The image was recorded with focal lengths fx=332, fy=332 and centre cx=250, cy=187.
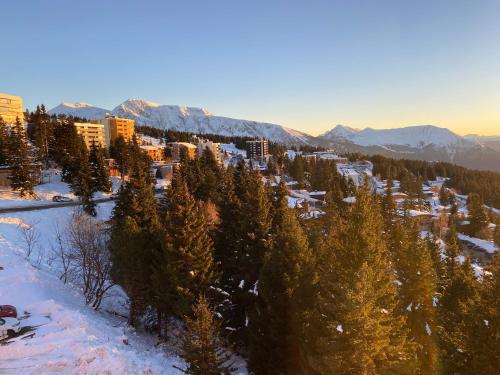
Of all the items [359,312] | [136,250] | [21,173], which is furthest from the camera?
[21,173]

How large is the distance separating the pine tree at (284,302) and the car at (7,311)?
42.0 feet

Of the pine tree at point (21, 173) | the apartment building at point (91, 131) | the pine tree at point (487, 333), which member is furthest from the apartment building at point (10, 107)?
the pine tree at point (487, 333)

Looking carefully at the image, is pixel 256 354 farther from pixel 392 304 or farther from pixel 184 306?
pixel 392 304

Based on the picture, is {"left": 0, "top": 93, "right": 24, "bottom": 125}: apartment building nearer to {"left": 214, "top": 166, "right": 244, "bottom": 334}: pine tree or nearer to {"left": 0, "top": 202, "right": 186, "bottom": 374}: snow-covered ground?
{"left": 0, "top": 202, "right": 186, "bottom": 374}: snow-covered ground

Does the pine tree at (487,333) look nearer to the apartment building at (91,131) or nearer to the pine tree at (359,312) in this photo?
the pine tree at (359,312)

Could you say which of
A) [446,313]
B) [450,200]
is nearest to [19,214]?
[446,313]

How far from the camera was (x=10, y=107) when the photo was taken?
356 ft

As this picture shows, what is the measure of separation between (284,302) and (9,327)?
13765 mm

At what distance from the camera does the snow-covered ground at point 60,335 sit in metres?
14.1

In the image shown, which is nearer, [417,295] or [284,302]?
[284,302]

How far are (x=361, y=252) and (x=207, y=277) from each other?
1080 cm

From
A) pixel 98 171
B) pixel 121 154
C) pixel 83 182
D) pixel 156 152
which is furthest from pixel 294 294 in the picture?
pixel 156 152

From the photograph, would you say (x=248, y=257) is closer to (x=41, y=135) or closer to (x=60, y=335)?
(x=60, y=335)

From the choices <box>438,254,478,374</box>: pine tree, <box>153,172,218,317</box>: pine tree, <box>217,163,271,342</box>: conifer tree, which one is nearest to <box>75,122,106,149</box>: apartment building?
<box>217,163,271,342</box>: conifer tree
